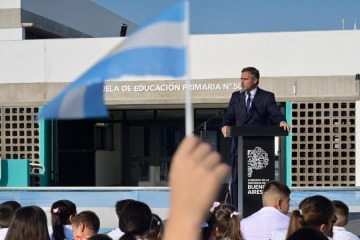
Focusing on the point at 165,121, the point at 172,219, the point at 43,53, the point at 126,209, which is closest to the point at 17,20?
the point at 43,53

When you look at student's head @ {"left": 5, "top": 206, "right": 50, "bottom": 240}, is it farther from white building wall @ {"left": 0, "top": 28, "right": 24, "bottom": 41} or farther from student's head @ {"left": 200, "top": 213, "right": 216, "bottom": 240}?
white building wall @ {"left": 0, "top": 28, "right": 24, "bottom": 41}

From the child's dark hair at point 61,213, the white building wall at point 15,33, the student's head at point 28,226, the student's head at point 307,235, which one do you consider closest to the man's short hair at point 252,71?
the child's dark hair at point 61,213

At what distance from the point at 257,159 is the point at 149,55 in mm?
4966

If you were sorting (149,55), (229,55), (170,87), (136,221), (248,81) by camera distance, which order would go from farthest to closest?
(170,87), (229,55), (248,81), (136,221), (149,55)

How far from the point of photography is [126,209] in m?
4.24

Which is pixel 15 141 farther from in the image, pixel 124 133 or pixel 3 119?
pixel 124 133

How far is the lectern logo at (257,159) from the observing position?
22.4ft

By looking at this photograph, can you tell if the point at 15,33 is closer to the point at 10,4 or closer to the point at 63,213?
the point at 10,4

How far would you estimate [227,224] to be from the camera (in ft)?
16.2

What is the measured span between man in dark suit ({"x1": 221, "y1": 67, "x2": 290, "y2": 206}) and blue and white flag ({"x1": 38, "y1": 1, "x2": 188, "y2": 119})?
4.94 m

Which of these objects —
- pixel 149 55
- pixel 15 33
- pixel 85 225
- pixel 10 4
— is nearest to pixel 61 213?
pixel 85 225

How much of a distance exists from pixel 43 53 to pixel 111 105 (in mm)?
2228

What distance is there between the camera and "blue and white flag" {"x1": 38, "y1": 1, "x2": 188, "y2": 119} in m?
1.94

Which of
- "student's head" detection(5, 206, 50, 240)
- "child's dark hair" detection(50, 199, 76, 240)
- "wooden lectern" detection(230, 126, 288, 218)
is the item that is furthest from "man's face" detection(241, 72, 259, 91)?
"student's head" detection(5, 206, 50, 240)
